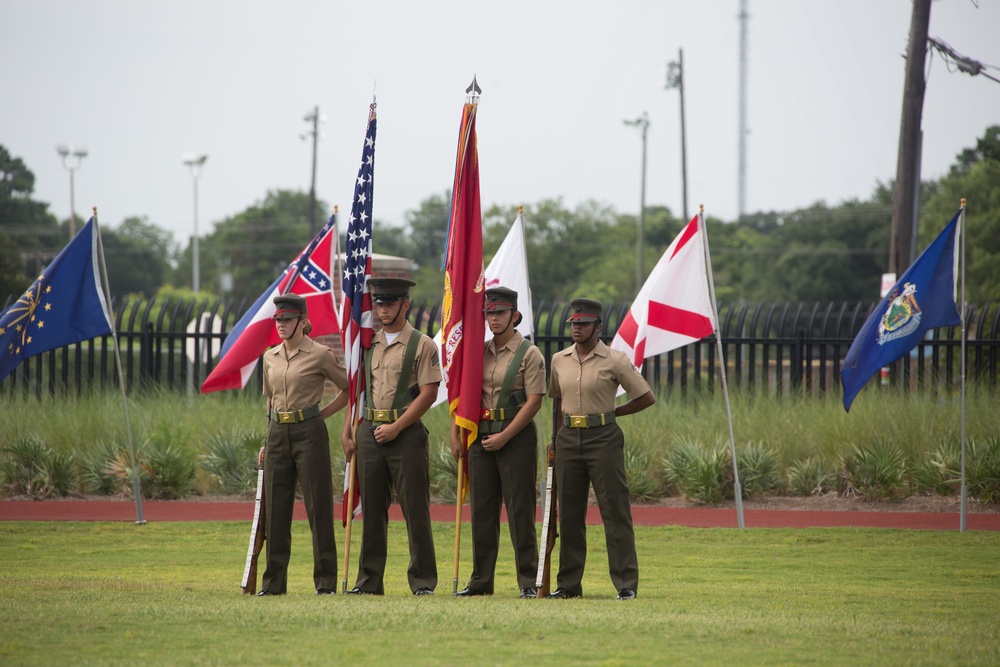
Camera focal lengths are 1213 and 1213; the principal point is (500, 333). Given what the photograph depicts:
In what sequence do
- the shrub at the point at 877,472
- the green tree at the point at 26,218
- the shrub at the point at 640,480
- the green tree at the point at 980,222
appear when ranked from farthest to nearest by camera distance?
the green tree at the point at 26,218 < the green tree at the point at 980,222 < the shrub at the point at 640,480 < the shrub at the point at 877,472

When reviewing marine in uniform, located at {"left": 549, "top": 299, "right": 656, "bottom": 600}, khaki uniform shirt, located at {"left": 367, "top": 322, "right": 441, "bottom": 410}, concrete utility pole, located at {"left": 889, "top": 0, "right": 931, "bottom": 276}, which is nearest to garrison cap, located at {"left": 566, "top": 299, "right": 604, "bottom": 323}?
marine in uniform, located at {"left": 549, "top": 299, "right": 656, "bottom": 600}

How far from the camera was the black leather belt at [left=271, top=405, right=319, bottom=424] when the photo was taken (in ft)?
24.9

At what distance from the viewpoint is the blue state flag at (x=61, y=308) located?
1080 cm

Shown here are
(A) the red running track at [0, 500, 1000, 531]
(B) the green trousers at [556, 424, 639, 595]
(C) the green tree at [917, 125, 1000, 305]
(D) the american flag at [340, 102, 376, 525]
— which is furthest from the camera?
(C) the green tree at [917, 125, 1000, 305]

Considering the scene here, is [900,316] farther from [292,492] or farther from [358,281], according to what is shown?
[292,492]

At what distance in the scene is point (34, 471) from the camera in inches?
520

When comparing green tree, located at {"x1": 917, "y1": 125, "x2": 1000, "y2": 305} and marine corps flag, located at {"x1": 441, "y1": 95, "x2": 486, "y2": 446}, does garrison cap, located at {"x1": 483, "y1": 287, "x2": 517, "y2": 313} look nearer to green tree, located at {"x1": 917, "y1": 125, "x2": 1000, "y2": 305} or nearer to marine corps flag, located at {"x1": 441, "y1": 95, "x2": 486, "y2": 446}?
marine corps flag, located at {"x1": 441, "y1": 95, "x2": 486, "y2": 446}

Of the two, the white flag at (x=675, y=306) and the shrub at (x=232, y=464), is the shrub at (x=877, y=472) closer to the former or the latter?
the white flag at (x=675, y=306)

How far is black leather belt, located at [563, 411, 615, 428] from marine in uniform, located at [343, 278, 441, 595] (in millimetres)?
871

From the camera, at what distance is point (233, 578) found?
28.7 ft

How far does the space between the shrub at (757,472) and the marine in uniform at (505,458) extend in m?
5.54

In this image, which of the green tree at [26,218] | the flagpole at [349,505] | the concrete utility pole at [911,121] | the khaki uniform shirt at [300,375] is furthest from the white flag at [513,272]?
the green tree at [26,218]

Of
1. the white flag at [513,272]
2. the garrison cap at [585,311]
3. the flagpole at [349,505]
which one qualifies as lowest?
the flagpole at [349,505]

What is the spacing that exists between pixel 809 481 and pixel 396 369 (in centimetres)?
657
